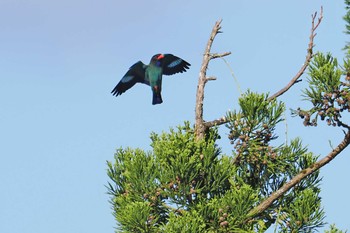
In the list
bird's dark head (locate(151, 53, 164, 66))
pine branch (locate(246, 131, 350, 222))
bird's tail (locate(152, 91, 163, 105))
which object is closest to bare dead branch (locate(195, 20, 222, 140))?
pine branch (locate(246, 131, 350, 222))

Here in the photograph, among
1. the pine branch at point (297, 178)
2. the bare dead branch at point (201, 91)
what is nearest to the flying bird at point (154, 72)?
the bare dead branch at point (201, 91)

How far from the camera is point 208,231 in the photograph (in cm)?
1380

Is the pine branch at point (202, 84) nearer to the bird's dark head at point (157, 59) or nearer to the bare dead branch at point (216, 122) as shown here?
the bare dead branch at point (216, 122)

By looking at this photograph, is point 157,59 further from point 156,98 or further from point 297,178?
point 297,178

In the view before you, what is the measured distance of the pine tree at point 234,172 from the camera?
13742mm

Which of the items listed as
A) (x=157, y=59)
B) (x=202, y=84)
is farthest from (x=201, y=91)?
(x=157, y=59)

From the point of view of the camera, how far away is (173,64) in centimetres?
1848

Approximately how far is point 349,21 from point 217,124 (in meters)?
5.57

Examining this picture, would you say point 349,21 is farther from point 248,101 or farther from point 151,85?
point 248,101

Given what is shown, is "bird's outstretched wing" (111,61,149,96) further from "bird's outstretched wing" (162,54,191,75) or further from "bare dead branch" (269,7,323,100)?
"bare dead branch" (269,7,323,100)

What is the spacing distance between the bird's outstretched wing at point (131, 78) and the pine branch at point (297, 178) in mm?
4336

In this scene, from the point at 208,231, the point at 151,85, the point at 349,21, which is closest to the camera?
the point at 208,231

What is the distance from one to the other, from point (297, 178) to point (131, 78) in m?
4.74

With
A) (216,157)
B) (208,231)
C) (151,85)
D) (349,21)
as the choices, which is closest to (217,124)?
(216,157)
